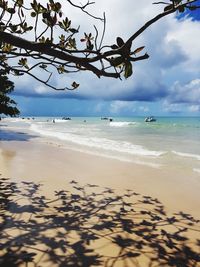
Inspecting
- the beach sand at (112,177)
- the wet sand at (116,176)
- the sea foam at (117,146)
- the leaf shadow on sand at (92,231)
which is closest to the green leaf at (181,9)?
the leaf shadow on sand at (92,231)

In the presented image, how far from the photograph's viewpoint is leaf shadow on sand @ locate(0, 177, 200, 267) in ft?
14.7

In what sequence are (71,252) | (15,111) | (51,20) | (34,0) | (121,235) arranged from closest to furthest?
1. (51,20)
2. (34,0)
3. (71,252)
4. (121,235)
5. (15,111)

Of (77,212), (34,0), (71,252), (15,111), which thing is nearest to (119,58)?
(34,0)

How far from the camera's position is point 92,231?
18.0ft

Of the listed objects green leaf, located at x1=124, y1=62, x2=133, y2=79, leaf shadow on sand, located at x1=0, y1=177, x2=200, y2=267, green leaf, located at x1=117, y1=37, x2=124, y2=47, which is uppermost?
green leaf, located at x1=117, y1=37, x2=124, y2=47

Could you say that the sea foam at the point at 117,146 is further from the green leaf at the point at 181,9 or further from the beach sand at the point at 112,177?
the green leaf at the point at 181,9

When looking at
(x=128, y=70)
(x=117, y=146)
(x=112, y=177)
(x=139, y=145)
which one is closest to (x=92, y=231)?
(x=128, y=70)

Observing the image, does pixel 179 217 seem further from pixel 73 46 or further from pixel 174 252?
pixel 73 46

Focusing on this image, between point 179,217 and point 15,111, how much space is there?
1680cm

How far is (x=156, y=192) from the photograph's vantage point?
27.7 ft

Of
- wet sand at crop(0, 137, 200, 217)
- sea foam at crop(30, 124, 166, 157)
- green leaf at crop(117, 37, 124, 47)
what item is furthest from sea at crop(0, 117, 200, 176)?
green leaf at crop(117, 37, 124, 47)

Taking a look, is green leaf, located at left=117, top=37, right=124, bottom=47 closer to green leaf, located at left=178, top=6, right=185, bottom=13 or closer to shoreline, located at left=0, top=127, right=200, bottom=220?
green leaf, located at left=178, top=6, right=185, bottom=13

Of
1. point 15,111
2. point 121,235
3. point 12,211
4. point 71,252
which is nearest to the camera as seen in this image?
point 71,252

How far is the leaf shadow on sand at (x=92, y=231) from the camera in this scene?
4.48 meters
